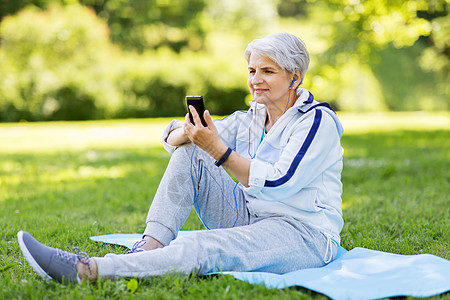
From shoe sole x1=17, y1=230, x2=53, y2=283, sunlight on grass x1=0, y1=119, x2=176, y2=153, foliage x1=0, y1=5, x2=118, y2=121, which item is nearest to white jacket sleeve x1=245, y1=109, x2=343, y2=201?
shoe sole x1=17, y1=230, x2=53, y2=283

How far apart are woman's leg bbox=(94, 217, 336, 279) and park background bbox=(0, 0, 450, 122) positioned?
5707 millimetres

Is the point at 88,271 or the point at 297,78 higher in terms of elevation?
the point at 297,78

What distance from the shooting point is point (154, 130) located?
1373 cm

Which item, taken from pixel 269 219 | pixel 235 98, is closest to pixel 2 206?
pixel 269 219

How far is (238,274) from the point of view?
262cm

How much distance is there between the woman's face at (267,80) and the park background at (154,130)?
42.2 inches

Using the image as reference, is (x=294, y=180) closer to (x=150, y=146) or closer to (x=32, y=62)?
(x=150, y=146)

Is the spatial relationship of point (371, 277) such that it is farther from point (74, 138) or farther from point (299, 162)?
point (74, 138)

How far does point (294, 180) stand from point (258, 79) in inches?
26.2

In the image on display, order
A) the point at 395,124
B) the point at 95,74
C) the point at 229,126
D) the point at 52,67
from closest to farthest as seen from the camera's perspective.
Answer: the point at 229,126 < the point at 395,124 < the point at 95,74 < the point at 52,67

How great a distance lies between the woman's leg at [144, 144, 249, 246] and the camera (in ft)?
9.50

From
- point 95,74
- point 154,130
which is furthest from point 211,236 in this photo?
point 95,74

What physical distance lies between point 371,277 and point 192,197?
1.10 metres

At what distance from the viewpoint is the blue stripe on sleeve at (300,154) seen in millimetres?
2547
